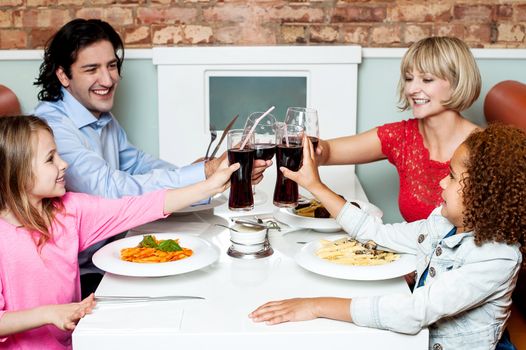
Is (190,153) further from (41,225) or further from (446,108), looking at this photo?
(41,225)

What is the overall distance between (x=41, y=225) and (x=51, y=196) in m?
0.08

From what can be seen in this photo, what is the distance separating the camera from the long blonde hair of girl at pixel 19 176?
165cm

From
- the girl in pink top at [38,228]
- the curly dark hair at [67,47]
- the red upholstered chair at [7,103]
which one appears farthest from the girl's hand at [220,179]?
the red upholstered chair at [7,103]

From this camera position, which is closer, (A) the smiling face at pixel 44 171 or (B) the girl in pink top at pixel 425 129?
(A) the smiling face at pixel 44 171

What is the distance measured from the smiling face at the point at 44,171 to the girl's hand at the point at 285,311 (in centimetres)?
65

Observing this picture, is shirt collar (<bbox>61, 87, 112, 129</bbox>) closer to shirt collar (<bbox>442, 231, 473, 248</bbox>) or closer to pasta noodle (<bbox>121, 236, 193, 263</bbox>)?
pasta noodle (<bbox>121, 236, 193, 263</bbox>)

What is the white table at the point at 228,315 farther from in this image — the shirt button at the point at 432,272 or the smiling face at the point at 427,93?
the smiling face at the point at 427,93

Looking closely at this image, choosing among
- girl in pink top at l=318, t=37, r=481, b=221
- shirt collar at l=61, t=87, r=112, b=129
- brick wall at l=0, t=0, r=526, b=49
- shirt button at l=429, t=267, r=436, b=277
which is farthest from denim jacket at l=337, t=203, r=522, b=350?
brick wall at l=0, t=0, r=526, b=49

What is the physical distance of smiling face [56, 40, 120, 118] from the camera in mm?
2340

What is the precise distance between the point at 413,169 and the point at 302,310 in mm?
1125

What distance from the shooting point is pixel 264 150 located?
1.76m

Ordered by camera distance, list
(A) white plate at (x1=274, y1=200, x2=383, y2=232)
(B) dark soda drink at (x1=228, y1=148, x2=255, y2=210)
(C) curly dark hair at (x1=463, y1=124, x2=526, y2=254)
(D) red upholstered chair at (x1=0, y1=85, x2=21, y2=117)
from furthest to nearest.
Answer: (D) red upholstered chair at (x1=0, y1=85, x2=21, y2=117) → (A) white plate at (x1=274, y1=200, x2=383, y2=232) → (B) dark soda drink at (x1=228, y1=148, x2=255, y2=210) → (C) curly dark hair at (x1=463, y1=124, x2=526, y2=254)

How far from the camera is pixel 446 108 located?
7.41ft

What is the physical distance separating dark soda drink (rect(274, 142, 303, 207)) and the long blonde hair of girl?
591 mm
